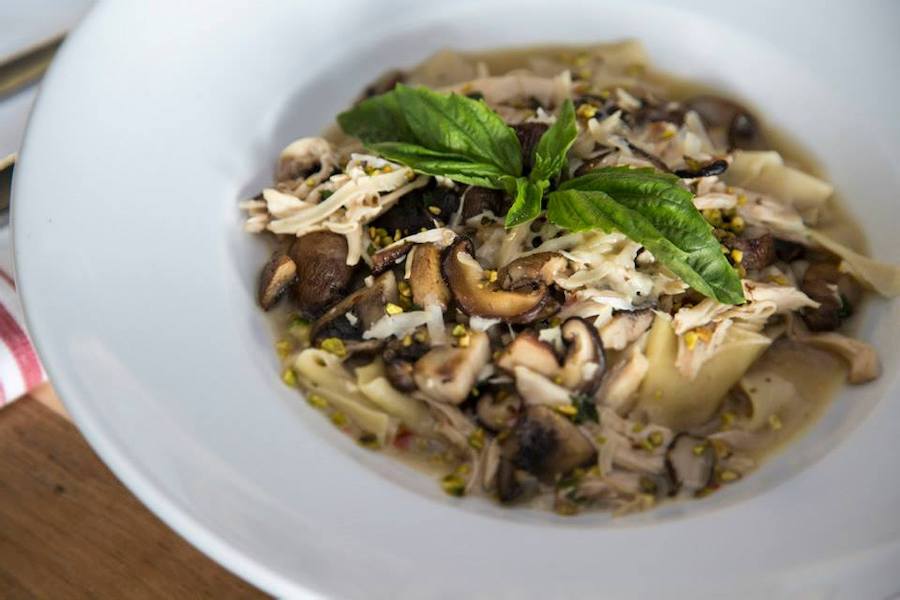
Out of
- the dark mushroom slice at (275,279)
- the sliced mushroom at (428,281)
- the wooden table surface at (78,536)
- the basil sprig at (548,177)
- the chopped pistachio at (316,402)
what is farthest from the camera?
the dark mushroom slice at (275,279)

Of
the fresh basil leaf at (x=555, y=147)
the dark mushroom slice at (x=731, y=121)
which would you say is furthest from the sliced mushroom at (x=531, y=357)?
the dark mushroom slice at (x=731, y=121)

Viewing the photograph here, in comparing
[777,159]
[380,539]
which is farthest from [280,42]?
[380,539]

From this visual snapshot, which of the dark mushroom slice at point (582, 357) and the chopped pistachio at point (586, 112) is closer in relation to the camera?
Result: the dark mushroom slice at point (582, 357)

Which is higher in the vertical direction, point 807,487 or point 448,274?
point 448,274

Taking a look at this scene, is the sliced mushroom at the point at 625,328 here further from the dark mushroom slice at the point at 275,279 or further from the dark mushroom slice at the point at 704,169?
the dark mushroom slice at the point at 275,279

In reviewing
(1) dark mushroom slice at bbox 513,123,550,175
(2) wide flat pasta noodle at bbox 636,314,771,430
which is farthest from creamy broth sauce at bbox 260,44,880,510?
(1) dark mushroom slice at bbox 513,123,550,175

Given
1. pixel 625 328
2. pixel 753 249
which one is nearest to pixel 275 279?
pixel 625 328

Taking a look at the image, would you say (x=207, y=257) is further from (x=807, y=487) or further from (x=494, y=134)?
(x=807, y=487)

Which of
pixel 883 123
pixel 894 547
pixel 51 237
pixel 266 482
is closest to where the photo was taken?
pixel 894 547
